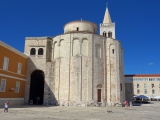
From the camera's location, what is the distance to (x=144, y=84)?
68.4 metres

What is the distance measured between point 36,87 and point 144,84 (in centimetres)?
4756

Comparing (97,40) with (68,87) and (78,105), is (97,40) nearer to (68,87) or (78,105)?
(68,87)

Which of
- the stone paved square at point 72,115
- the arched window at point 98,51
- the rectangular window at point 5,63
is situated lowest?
the stone paved square at point 72,115

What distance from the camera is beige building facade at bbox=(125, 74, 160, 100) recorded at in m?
67.5

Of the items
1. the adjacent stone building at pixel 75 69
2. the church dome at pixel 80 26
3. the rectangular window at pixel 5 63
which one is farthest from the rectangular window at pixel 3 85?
the church dome at pixel 80 26

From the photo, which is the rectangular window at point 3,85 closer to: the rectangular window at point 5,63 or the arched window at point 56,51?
the rectangular window at point 5,63

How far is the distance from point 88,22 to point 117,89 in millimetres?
13678

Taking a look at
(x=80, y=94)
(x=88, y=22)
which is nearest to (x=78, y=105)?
(x=80, y=94)

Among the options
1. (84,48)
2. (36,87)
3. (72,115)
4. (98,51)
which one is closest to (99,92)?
(98,51)

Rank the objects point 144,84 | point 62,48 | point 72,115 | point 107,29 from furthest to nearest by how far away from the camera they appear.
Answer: point 144,84
point 107,29
point 62,48
point 72,115

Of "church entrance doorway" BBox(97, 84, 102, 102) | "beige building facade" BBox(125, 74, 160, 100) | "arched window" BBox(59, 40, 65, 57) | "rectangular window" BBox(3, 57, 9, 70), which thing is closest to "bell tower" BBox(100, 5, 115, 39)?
"arched window" BBox(59, 40, 65, 57)

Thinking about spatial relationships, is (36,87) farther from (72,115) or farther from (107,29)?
(107,29)

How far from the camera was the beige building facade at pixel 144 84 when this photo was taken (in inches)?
2657

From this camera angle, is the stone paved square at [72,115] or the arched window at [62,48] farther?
the arched window at [62,48]
